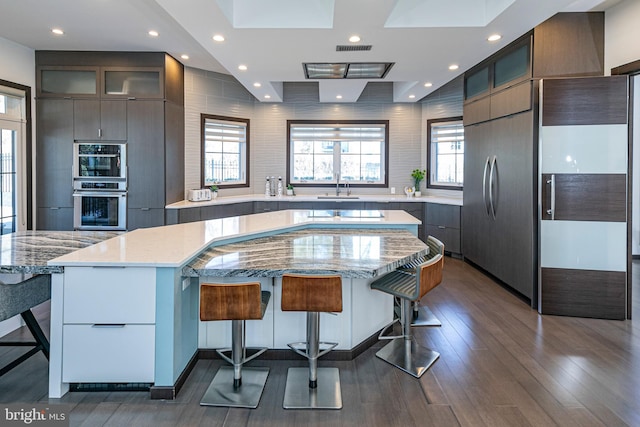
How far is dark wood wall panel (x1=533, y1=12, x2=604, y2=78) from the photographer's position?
13.3 ft

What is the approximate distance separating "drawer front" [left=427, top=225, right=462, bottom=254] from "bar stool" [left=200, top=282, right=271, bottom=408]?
4516 millimetres

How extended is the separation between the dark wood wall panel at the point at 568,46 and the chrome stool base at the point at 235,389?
3829mm

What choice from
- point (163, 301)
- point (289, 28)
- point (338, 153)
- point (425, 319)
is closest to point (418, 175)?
point (338, 153)

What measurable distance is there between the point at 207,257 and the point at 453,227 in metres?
4.75

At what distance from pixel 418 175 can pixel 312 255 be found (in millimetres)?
5061

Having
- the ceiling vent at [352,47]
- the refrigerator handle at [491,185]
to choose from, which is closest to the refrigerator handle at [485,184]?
the refrigerator handle at [491,185]

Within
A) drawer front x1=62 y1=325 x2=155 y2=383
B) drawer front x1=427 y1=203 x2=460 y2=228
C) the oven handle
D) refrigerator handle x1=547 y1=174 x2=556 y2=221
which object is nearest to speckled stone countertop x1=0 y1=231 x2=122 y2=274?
drawer front x1=62 y1=325 x2=155 y2=383

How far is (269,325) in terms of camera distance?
3.05m

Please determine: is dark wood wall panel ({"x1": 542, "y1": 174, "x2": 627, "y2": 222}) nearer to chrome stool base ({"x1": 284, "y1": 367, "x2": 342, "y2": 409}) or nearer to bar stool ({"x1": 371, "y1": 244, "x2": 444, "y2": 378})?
bar stool ({"x1": 371, "y1": 244, "x2": 444, "y2": 378})

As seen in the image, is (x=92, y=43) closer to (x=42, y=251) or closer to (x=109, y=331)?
(x=42, y=251)

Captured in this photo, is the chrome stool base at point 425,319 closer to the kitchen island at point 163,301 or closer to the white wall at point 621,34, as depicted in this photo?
the kitchen island at point 163,301

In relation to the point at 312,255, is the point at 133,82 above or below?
above

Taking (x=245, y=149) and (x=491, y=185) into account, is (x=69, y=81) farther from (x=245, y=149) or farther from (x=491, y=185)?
(x=491, y=185)

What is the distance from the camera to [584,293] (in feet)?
13.0
